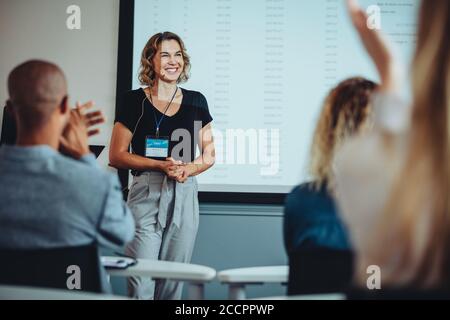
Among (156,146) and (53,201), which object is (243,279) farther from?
(156,146)

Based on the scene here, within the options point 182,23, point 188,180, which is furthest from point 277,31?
point 188,180

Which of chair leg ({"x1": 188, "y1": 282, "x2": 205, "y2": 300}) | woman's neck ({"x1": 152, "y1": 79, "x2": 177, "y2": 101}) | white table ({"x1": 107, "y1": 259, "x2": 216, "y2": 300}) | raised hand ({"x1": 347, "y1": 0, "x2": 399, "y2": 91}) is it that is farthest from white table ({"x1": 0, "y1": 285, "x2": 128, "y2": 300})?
woman's neck ({"x1": 152, "y1": 79, "x2": 177, "y2": 101})

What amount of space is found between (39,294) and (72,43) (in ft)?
6.51

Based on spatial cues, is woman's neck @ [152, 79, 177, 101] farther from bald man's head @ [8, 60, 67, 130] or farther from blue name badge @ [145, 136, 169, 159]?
bald man's head @ [8, 60, 67, 130]

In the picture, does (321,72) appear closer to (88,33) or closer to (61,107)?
(88,33)

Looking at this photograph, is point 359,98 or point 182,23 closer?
point 359,98

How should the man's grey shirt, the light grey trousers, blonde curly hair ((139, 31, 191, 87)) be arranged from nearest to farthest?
the man's grey shirt
the light grey trousers
blonde curly hair ((139, 31, 191, 87))

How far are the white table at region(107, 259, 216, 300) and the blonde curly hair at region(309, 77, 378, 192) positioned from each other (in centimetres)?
47

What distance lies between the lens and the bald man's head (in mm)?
1692

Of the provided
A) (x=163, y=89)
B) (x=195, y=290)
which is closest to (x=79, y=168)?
(x=195, y=290)

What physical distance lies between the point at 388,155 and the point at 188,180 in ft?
5.54

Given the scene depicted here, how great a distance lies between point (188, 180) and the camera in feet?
8.99

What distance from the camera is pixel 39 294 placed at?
4.70 ft

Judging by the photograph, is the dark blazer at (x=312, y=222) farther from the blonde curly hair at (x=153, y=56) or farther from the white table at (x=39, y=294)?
the blonde curly hair at (x=153, y=56)
